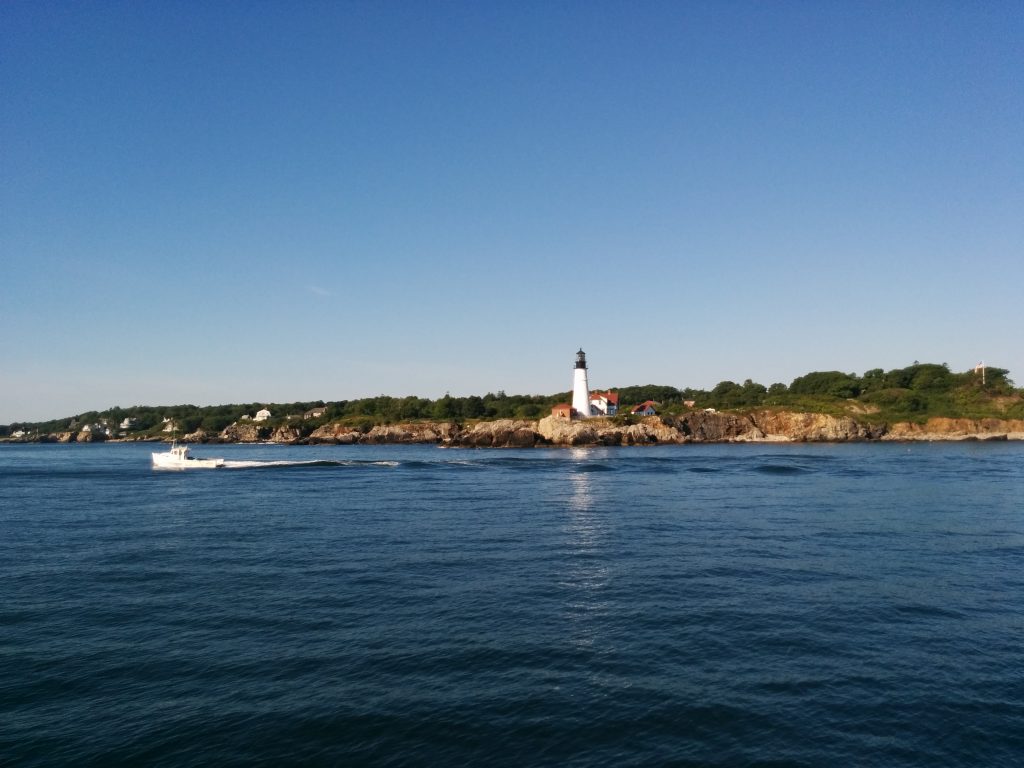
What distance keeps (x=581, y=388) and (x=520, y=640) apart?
121m

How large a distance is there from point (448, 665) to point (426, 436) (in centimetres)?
13581

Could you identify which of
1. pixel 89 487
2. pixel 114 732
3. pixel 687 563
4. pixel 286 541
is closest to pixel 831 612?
pixel 687 563

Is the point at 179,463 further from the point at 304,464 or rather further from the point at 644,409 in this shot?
the point at 644,409

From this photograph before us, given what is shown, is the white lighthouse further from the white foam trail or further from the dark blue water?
the dark blue water

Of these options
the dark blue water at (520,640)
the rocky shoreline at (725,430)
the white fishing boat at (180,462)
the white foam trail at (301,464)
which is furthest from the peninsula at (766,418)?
the dark blue water at (520,640)

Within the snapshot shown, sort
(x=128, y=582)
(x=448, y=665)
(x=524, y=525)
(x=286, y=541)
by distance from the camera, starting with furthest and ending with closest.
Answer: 1. (x=524, y=525)
2. (x=286, y=541)
3. (x=128, y=582)
4. (x=448, y=665)

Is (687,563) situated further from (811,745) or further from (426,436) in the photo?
(426,436)

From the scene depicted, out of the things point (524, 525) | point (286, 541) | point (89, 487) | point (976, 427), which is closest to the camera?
point (286, 541)

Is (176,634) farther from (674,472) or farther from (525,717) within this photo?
(674,472)

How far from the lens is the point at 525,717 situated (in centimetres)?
1283

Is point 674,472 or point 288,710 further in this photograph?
point 674,472

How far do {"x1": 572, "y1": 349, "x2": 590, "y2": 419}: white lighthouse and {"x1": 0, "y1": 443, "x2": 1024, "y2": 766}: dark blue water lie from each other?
98110 mm

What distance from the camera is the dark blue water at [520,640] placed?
12.1 meters

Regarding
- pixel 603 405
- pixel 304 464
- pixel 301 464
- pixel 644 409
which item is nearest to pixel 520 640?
pixel 301 464
